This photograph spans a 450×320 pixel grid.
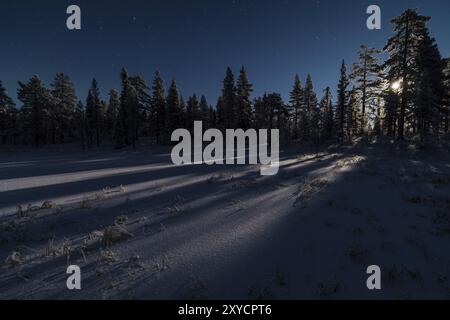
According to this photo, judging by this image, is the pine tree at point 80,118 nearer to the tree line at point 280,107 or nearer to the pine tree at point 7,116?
the tree line at point 280,107

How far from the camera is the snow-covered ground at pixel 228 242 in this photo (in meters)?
3.26

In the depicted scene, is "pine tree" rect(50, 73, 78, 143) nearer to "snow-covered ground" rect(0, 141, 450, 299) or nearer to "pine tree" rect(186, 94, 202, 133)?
"pine tree" rect(186, 94, 202, 133)

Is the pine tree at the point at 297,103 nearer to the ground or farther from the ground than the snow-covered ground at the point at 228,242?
farther from the ground

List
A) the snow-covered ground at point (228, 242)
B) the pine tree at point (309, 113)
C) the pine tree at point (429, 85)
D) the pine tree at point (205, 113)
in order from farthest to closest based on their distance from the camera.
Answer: the pine tree at point (205, 113) < the pine tree at point (309, 113) < the pine tree at point (429, 85) < the snow-covered ground at point (228, 242)

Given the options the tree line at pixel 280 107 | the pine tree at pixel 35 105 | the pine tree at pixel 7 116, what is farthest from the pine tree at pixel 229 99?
the pine tree at pixel 7 116

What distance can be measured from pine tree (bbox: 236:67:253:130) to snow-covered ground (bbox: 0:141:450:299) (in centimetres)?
3777

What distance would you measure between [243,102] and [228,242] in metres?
42.6

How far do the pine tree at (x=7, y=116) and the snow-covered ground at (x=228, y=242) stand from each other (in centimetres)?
5808

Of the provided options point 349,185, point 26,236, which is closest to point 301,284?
point 26,236

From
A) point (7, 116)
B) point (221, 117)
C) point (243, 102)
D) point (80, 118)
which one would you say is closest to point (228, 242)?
point (243, 102)

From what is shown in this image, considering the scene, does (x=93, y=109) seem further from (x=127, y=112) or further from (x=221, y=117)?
(x=221, y=117)

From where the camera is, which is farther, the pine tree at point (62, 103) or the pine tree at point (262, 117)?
the pine tree at point (62, 103)

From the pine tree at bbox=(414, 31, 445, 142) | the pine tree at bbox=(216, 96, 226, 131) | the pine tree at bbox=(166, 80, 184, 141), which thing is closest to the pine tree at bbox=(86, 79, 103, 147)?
the pine tree at bbox=(166, 80, 184, 141)

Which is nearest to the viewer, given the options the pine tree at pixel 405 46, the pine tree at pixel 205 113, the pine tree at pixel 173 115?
the pine tree at pixel 405 46
